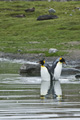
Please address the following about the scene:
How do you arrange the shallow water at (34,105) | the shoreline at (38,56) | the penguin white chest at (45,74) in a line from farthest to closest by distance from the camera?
1. the shoreline at (38,56)
2. the penguin white chest at (45,74)
3. the shallow water at (34,105)

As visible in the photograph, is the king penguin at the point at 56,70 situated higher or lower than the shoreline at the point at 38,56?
higher

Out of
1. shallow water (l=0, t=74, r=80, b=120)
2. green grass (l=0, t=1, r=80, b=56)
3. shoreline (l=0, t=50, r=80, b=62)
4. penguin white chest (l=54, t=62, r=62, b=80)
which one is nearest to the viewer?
shallow water (l=0, t=74, r=80, b=120)

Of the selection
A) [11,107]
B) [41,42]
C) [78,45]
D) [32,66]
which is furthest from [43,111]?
[41,42]

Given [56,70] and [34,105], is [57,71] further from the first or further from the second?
[34,105]

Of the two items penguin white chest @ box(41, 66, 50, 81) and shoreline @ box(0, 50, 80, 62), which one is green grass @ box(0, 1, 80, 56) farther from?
penguin white chest @ box(41, 66, 50, 81)

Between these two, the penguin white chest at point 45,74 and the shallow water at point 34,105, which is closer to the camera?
the shallow water at point 34,105

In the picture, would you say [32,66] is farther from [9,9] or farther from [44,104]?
[9,9]

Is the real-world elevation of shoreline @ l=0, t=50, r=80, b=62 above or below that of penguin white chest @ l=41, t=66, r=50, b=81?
below

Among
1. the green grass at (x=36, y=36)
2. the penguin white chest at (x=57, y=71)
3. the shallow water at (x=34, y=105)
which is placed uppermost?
the shallow water at (x=34, y=105)

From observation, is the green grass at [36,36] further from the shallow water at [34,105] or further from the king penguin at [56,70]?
the shallow water at [34,105]

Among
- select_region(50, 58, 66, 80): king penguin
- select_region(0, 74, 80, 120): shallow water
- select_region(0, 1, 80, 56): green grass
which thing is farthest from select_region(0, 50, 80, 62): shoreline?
select_region(0, 74, 80, 120): shallow water

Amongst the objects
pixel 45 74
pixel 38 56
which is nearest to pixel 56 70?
pixel 45 74

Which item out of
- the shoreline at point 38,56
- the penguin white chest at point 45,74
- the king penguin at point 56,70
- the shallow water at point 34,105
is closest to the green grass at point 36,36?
the shoreline at point 38,56

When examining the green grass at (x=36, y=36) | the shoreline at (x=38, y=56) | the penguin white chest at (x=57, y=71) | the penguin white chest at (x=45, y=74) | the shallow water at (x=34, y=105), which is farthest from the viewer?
the green grass at (x=36, y=36)
